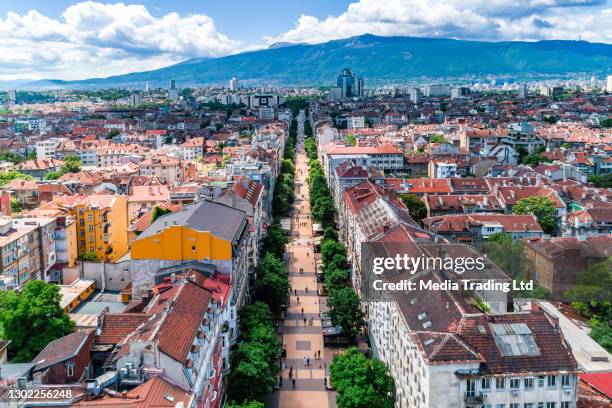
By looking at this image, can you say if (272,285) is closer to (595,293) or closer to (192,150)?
(595,293)

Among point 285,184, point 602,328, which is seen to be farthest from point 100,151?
point 602,328

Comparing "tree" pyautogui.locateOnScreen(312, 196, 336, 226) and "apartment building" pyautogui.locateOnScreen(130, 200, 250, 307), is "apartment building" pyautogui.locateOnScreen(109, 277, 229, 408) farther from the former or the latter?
"tree" pyautogui.locateOnScreen(312, 196, 336, 226)

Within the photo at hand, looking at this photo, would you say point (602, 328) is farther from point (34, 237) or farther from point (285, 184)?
point (285, 184)

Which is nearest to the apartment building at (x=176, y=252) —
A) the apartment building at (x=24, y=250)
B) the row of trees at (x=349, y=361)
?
the row of trees at (x=349, y=361)

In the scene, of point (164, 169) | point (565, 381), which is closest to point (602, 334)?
point (565, 381)

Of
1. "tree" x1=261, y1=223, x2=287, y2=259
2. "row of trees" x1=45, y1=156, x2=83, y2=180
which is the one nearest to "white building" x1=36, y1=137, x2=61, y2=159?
"row of trees" x1=45, y1=156, x2=83, y2=180

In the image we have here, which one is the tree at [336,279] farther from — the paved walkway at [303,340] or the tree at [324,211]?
the tree at [324,211]
